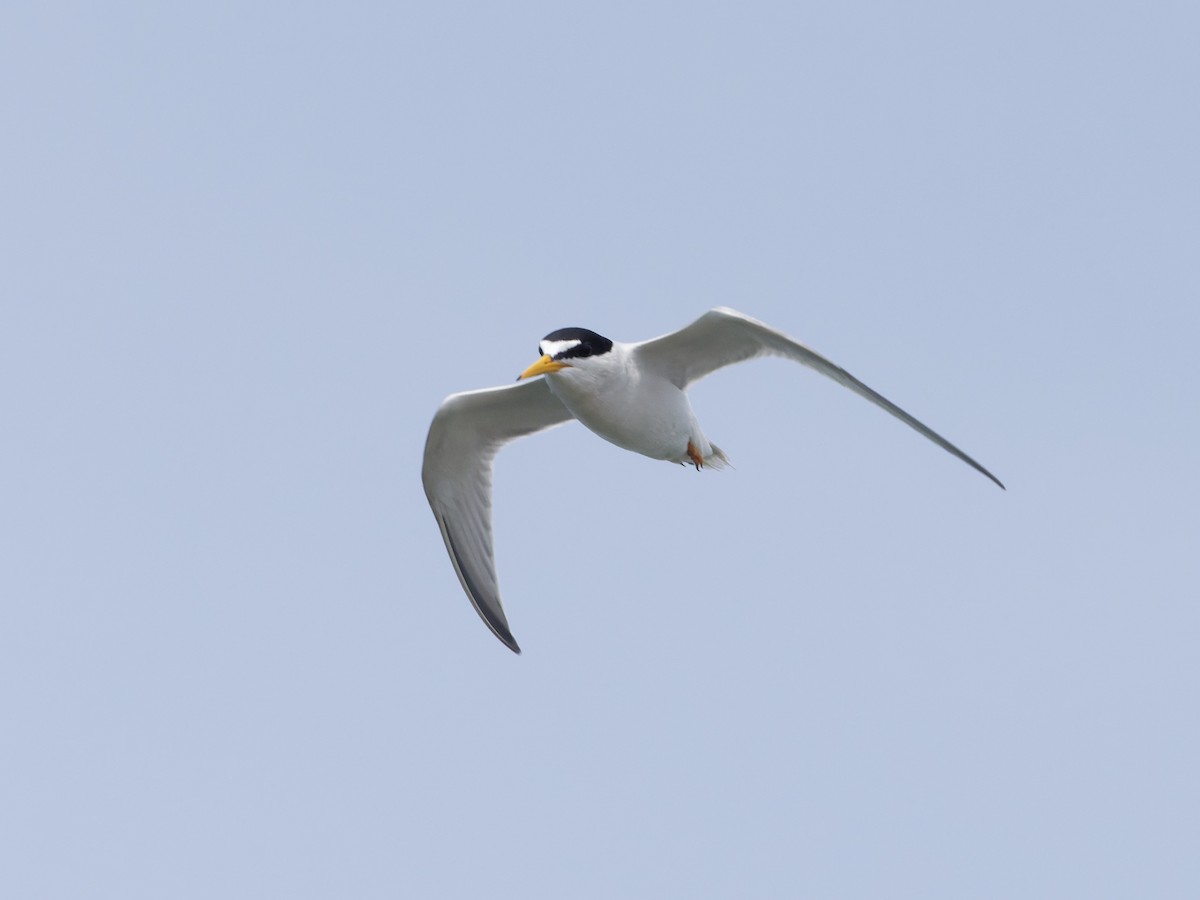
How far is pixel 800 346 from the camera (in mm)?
13234

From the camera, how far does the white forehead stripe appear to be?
43.7 feet

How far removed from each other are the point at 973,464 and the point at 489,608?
21.4ft

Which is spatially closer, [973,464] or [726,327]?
[973,464]

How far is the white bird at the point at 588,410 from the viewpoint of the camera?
44.4ft

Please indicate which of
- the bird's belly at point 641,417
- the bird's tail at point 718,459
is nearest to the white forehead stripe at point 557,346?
the bird's belly at point 641,417

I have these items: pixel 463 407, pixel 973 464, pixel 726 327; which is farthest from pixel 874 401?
pixel 463 407

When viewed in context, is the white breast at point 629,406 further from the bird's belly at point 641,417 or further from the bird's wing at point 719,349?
the bird's wing at point 719,349

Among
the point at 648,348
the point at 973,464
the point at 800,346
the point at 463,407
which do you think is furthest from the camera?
the point at 463,407

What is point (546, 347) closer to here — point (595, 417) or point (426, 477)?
point (595, 417)

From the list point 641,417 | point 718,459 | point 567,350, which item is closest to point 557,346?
point 567,350

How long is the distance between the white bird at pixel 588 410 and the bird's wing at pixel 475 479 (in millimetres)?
11

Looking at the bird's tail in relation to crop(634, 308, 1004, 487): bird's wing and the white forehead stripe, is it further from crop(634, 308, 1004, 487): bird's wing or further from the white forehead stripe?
the white forehead stripe

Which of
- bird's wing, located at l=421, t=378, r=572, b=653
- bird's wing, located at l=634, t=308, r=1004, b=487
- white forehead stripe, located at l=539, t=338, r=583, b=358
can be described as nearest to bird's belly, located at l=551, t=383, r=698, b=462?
bird's wing, located at l=634, t=308, r=1004, b=487

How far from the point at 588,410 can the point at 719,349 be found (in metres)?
1.55
